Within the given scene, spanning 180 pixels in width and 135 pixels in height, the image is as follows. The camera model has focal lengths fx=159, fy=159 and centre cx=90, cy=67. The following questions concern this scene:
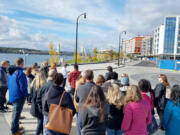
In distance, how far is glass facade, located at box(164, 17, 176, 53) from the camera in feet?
246

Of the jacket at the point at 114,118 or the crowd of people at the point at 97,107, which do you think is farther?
the jacket at the point at 114,118

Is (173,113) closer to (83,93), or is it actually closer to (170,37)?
(83,93)

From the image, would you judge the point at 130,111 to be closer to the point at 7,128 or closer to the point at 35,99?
the point at 35,99

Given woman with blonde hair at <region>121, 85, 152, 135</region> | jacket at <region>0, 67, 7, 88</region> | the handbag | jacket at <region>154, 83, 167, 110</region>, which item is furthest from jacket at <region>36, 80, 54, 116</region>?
jacket at <region>154, 83, 167, 110</region>

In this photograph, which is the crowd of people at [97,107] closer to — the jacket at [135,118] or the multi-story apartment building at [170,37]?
the jacket at [135,118]

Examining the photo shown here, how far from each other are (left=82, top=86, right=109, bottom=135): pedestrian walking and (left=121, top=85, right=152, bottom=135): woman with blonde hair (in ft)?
1.42

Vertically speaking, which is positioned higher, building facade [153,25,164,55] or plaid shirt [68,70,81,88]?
building facade [153,25,164,55]

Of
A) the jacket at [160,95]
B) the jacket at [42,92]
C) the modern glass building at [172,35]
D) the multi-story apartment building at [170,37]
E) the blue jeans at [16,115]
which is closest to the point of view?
the jacket at [42,92]

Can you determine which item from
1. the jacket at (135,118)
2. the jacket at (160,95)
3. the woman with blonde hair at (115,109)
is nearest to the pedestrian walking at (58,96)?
the woman with blonde hair at (115,109)

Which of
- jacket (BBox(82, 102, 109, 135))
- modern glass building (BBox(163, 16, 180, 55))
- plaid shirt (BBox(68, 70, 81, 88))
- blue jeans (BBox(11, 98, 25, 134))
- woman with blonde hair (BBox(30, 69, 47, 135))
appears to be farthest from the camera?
modern glass building (BBox(163, 16, 180, 55))

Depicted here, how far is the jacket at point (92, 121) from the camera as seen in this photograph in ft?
8.92

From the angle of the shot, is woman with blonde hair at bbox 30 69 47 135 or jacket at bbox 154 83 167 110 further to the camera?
jacket at bbox 154 83 167 110

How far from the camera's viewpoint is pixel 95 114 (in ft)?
8.88

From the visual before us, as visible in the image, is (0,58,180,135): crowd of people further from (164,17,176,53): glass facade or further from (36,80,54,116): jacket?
(164,17,176,53): glass facade
